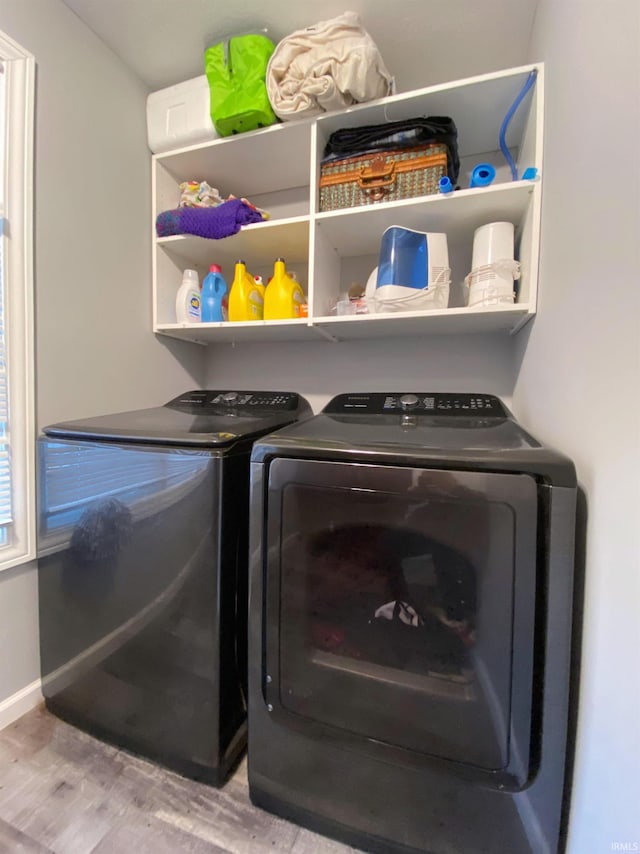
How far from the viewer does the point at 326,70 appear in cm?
121

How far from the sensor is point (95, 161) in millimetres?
1381

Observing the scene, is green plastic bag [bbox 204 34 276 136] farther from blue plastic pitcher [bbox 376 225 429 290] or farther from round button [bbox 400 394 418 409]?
round button [bbox 400 394 418 409]

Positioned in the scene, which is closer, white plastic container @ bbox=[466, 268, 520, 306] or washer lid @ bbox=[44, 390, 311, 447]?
washer lid @ bbox=[44, 390, 311, 447]

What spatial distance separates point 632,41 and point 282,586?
3.97 feet

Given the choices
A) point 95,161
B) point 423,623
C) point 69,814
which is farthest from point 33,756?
point 95,161

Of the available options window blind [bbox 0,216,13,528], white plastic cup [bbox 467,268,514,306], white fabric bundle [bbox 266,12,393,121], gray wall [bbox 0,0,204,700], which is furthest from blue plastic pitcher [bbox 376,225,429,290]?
window blind [bbox 0,216,13,528]

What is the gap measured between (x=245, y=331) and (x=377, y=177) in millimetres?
807

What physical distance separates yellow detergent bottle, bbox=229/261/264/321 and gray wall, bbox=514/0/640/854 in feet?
3.73

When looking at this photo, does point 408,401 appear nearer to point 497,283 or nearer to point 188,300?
point 497,283

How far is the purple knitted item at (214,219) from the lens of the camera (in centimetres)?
146

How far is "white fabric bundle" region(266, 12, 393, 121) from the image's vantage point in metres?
1.16

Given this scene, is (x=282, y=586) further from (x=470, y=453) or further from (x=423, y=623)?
(x=470, y=453)

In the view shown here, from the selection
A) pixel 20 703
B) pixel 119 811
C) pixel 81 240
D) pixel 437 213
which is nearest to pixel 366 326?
pixel 437 213

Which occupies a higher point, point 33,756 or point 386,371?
point 386,371
